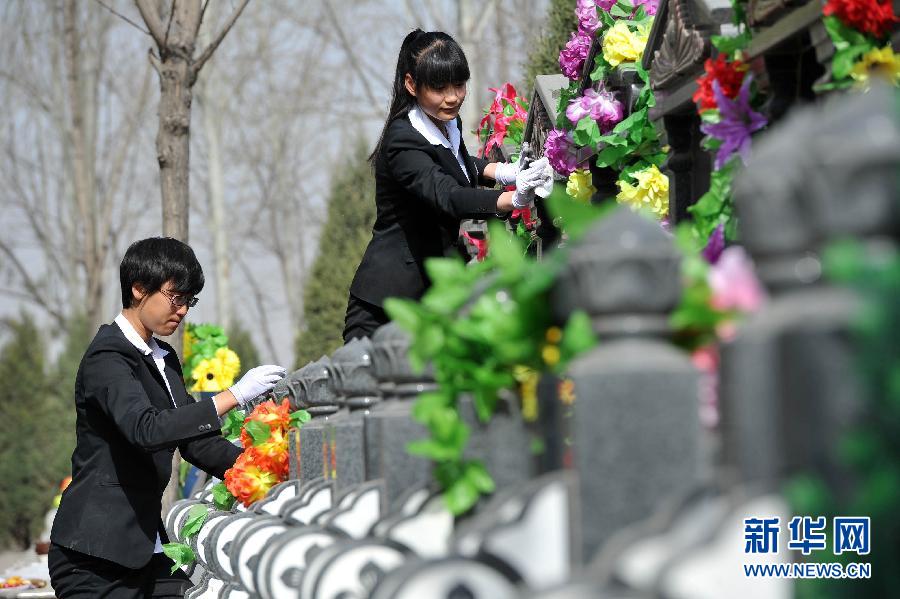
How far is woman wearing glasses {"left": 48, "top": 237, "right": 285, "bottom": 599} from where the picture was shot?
4762 millimetres

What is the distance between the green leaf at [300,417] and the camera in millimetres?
4176

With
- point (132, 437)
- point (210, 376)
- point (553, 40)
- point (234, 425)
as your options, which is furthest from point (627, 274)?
point (210, 376)

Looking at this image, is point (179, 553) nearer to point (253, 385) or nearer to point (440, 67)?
point (253, 385)

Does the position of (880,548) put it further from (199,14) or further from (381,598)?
(199,14)

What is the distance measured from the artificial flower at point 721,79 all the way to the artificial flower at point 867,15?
55 cm

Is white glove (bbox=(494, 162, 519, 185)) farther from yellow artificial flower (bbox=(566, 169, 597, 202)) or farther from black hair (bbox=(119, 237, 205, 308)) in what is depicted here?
black hair (bbox=(119, 237, 205, 308))

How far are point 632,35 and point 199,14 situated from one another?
14.2 ft

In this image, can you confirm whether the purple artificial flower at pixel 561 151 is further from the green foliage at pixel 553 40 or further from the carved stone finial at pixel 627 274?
the carved stone finial at pixel 627 274

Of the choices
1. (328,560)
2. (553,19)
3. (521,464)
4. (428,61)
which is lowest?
(328,560)

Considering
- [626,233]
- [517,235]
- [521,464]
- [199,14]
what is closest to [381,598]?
[521,464]

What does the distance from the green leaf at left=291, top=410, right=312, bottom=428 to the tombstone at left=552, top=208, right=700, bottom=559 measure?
246cm

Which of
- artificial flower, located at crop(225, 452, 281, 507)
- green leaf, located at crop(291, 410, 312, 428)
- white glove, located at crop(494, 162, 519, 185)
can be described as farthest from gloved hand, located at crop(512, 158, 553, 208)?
artificial flower, located at crop(225, 452, 281, 507)

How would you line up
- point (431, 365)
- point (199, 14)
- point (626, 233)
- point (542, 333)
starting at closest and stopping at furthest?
point (626, 233)
point (542, 333)
point (431, 365)
point (199, 14)

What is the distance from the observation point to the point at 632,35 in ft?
15.8
